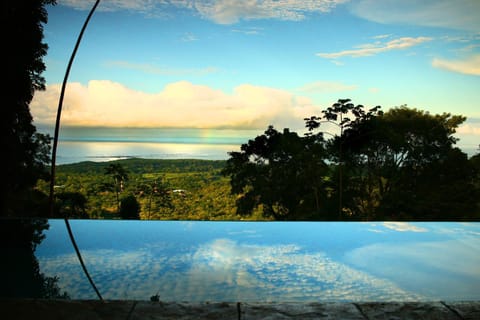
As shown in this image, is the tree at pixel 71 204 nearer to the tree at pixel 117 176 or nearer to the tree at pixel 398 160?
the tree at pixel 117 176

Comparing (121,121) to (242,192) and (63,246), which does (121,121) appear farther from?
(63,246)

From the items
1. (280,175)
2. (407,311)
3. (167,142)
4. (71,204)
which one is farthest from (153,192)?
(407,311)

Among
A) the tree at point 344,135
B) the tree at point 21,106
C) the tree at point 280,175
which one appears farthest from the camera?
the tree at point 280,175

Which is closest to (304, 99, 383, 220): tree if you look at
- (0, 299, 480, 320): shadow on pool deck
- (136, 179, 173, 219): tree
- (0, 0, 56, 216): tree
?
(136, 179, 173, 219): tree

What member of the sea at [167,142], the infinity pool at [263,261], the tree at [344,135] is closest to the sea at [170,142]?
the sea at [167,142]

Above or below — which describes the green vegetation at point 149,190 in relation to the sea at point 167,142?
below

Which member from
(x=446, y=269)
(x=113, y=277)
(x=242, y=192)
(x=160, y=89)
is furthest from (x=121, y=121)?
(x=446, y=269)

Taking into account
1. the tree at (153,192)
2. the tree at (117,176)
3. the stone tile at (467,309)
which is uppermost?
the tree at (117,176)
